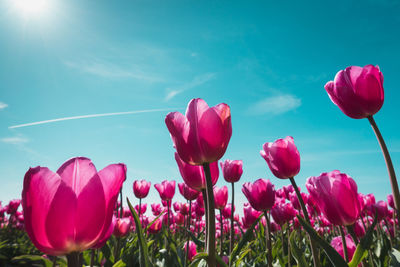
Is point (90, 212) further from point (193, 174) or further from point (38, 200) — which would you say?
point (193, 174)

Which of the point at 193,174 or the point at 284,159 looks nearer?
the point at 193,174

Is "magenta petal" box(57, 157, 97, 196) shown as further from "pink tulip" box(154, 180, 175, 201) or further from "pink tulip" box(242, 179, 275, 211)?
"pink tulip" box(154, 180, 175, 201)

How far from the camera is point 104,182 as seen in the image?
3.17 ft

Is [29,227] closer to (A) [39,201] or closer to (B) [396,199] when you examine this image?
(A) [39,201]

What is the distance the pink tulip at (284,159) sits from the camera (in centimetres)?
209

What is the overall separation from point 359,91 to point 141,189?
4384 mm

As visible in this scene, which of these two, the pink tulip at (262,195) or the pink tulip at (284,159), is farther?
the pink tulip at (262,195)

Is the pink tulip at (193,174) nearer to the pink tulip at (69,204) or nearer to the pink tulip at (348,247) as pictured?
the pink tulip at (69,204)

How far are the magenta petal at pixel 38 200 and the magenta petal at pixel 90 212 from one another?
0.31ft

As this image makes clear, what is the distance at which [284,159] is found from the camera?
83.0 inches

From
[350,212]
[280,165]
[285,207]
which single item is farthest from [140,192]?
[350,212]

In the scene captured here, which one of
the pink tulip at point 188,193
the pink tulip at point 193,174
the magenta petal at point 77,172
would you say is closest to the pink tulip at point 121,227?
the pink tulip at point 188,193

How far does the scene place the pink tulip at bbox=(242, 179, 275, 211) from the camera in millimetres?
2713

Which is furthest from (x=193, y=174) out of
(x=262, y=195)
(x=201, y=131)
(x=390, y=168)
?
(x=262, y=195)
